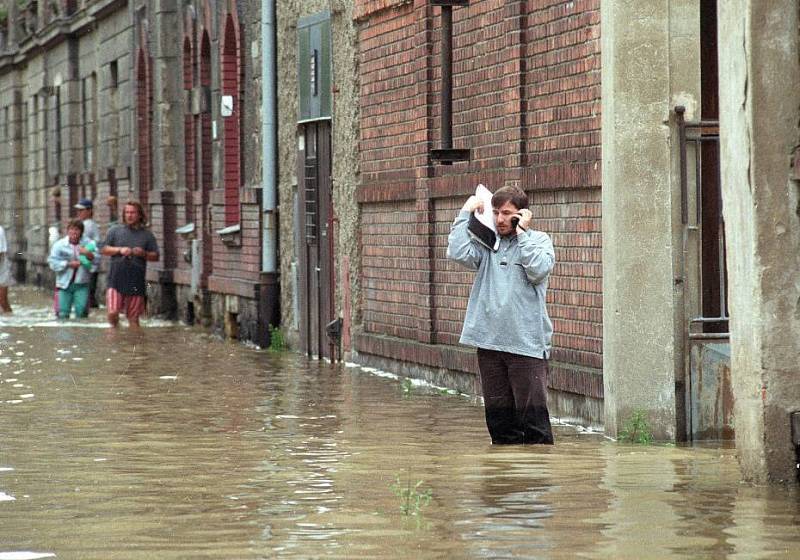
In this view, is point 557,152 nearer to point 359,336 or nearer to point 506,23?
point 506,23

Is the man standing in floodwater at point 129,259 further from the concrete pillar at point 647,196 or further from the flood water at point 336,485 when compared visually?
the concrete pillar at point 647,196

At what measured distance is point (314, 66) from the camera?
20.9 meters

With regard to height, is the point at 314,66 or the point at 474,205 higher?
the point at 314,66

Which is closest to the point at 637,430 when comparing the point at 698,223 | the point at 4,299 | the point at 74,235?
the point at 698,223

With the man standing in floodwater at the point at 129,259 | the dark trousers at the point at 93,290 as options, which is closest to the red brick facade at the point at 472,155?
the man standing in floodwater at the point at 129,259

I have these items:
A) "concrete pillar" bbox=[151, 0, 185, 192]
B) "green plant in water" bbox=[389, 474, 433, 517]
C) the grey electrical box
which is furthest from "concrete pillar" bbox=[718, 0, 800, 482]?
"concrete pillar" bbox=[151, 0, 185, 192]

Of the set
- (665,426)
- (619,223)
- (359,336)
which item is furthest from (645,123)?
(359,336)

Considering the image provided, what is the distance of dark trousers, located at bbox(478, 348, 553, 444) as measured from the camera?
11.7 m

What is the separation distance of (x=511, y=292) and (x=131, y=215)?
1602 cm

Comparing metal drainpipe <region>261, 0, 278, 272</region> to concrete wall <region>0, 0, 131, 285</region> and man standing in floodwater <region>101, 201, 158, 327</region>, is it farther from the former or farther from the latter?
concrete wall <region>0, 0, 131, 285</region>

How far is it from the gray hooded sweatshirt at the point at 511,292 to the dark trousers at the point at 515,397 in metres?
0.08

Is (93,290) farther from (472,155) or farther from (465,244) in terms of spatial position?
(465,244)

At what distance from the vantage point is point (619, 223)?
1236 centimetres

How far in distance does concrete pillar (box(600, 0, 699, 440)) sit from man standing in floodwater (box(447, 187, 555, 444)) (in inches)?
31.3
